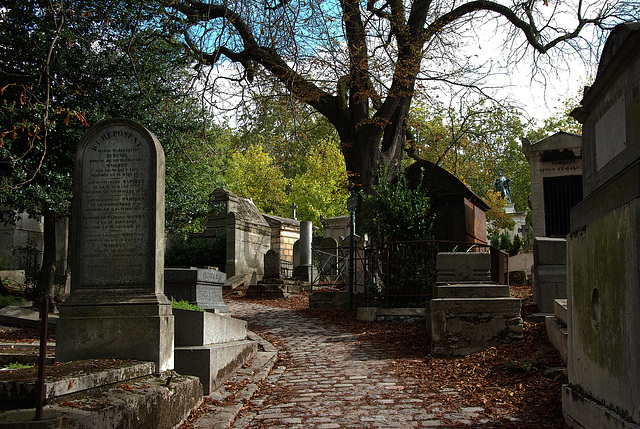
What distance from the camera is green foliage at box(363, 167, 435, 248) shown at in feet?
37.8

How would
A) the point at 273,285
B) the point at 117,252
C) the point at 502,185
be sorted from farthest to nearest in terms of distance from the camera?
the point at 502,185
the point at 273,285
the point at 117,252

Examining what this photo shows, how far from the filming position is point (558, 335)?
615 centimetres

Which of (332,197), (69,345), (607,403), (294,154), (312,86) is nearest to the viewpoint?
(607,403)

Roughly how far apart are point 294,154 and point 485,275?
4044 millimetres

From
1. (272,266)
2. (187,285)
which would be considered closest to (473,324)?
(187,285)

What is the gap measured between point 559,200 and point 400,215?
512 centimetres

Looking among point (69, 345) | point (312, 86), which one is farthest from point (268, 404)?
point (312, 86)

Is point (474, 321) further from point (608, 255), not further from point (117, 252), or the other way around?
point (117, 252)

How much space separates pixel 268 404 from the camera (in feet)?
18.0

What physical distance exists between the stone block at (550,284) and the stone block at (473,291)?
0.98m

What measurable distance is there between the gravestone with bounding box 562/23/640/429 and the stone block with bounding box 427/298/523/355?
3.05 meters

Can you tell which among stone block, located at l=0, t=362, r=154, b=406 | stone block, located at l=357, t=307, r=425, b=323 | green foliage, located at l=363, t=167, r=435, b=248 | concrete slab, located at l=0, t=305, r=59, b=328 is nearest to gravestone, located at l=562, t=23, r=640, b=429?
stone block, located at l=0, t=362, r=154, b=406

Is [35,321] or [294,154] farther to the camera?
[294,154]

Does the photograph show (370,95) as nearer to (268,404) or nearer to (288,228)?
(268,404)
